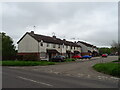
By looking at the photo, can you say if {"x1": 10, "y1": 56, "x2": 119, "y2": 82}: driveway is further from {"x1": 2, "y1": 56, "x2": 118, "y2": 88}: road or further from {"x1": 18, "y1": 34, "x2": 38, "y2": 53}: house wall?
{"x1": 18, "y1": 34, "x2": 38, "y2": 53}: house wall

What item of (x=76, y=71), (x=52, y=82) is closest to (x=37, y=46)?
(x=76, y=71)

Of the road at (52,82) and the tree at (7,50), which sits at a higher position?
the tree at (7,50)

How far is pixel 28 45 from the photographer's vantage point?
160ft

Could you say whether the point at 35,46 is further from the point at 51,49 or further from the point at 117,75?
the point at 117,75

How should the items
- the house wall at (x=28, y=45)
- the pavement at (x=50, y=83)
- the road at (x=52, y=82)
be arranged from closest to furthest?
the pavement at (x=50, y=83), the road at (x=52, y=82), the house wall at (x=28, y=45)

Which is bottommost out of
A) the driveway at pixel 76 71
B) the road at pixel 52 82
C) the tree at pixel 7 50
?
the driveway at pixel 76 71

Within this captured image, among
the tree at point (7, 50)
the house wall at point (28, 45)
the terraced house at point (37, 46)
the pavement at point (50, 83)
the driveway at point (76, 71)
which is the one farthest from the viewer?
the tree at point (7, 50)

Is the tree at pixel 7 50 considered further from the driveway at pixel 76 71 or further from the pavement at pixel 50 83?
the pavement at pixel 50 83

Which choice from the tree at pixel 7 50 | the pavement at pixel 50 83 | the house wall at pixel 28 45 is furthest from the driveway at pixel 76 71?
the tree at pixel 7 50

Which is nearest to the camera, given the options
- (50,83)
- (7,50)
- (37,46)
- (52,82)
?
(50,83)

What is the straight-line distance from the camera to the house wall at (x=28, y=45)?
47050 mm

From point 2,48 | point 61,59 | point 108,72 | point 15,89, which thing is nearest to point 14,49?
point 2,48

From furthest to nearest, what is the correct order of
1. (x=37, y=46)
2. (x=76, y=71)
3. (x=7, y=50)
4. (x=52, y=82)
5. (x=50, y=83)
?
1. (x=7, y=50)
2. (x=37, y=46)
3. (x=76, y=71)
4. (x=52, y=82)
5. (x=50, y=83)

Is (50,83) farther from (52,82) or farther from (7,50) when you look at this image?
(7,50)
